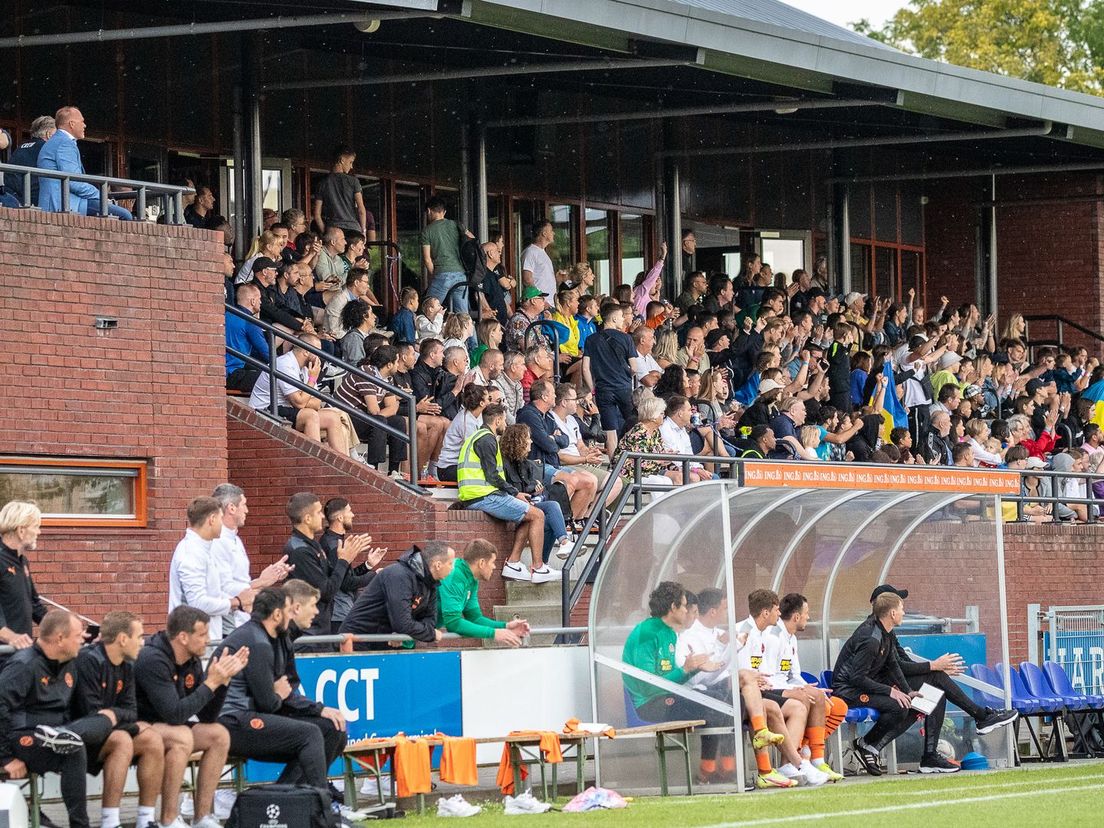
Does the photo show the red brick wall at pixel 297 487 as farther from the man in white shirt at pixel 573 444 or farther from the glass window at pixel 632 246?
the glass window at pixel 632 246

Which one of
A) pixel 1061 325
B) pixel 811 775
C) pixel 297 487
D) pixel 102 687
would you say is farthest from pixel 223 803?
pixel 1061 325

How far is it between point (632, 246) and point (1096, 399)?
6.95m

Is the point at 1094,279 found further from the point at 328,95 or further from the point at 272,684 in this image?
the point at 272,684

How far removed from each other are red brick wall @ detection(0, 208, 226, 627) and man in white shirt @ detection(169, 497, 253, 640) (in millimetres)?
2158

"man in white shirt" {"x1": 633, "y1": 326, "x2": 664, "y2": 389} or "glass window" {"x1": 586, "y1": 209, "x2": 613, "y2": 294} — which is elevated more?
"glass window" {"x1": 586, "y1": 209, "x2": 613, "y2": 294}

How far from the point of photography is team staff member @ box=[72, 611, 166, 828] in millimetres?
10953

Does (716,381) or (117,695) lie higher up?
(716,381)

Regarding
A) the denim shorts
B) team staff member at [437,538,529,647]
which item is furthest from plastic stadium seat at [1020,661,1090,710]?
A: team staff member at [437,538,529,647]

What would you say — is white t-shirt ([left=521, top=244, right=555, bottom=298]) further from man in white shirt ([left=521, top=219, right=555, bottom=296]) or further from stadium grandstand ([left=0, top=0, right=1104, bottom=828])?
stadium grandstand ([left=0, top=0, right=1104, bottom=828])

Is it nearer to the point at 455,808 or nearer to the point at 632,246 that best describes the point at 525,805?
the point at 455,808

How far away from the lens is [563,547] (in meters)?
17.4

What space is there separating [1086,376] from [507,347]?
1150 cm

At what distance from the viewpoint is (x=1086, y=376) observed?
96.4 feet

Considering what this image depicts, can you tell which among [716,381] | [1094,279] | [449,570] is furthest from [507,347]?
[1094,279]
